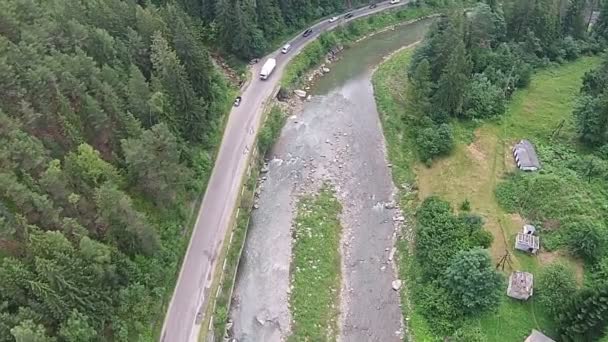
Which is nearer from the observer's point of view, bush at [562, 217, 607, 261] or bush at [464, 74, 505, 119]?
bush at [562, 217, 607, 261]

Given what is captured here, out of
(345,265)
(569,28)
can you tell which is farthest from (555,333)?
(569,28)

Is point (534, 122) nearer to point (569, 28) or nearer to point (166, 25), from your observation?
point (569, 28)

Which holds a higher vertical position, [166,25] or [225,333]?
[166,25]

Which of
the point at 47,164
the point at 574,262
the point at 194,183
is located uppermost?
the point at 47,164

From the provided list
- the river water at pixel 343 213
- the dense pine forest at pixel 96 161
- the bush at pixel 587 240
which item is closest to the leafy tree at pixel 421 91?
the river water at pixel 343 213

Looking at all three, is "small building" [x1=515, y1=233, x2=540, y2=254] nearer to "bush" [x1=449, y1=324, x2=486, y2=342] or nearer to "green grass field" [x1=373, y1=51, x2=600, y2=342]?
"green grass field" [x1=373, y1=51, x2=600, y2=342]

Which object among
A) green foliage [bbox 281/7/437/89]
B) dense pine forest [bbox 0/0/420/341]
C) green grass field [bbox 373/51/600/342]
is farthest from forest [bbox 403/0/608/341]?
dense pine forest [bbox 0/0/420/341]
